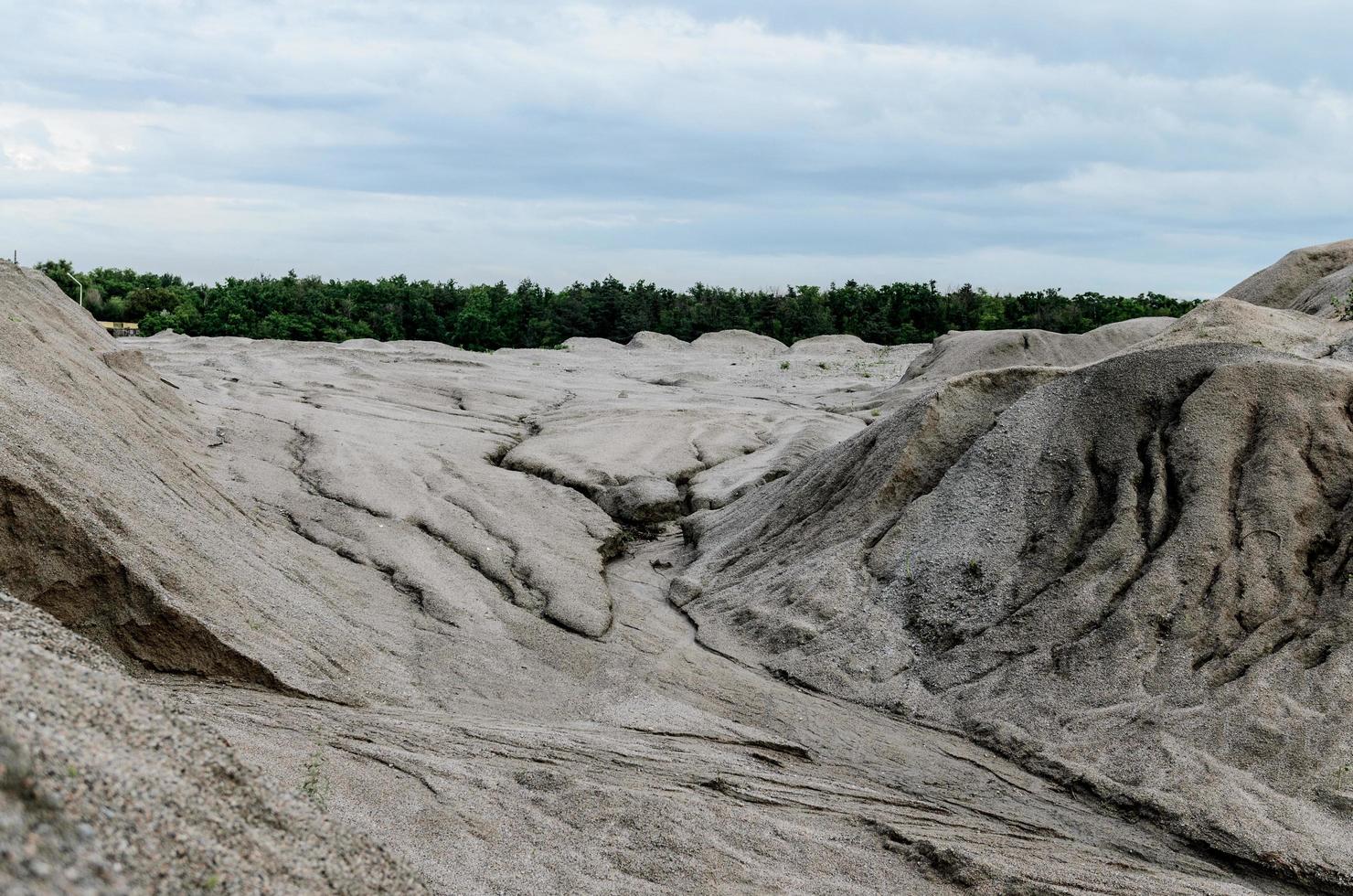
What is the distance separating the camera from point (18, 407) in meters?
6.25

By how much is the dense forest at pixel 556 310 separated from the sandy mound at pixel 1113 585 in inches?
1067

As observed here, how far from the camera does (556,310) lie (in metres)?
40.6

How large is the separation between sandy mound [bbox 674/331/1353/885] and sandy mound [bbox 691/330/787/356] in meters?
23.5

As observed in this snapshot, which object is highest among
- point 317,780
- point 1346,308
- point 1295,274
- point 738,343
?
point 1295,274

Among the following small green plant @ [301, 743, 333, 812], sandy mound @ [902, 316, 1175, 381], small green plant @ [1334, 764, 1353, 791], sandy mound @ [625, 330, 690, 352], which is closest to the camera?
small green plant @ [301, 743, 333, 812]

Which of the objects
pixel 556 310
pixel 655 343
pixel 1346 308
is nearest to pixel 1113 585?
pixel 1346 308

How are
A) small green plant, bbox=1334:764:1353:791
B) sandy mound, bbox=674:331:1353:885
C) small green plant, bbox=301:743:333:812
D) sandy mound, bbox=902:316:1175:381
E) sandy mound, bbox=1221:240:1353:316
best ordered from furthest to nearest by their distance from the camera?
sandy mound, bbox=902:316:1175:381 < sandy mound, bbox=1221:240:1353:316 < sandy mound, bbox=674:331:1353:885 < small green plant, bbox=1334:764:1353:791 < small green plant, bbox=301:743:333:812

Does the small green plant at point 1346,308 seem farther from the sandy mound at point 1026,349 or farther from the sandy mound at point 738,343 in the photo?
the sandy mound at point 738,343

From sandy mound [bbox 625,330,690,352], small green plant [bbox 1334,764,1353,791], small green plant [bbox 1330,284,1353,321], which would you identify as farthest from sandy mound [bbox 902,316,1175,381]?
small green plant [bbox 1334,764,1353,791]

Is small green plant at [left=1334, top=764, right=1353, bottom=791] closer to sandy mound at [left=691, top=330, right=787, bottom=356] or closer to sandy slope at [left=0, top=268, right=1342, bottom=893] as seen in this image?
sandy slope at [left=0, top=268, right=1342, bottom=893]

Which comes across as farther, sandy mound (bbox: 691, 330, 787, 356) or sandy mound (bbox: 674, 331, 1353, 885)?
sandy mound (bbox: 691, 330, 787, 356)

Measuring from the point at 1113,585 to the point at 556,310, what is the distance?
3424 cm

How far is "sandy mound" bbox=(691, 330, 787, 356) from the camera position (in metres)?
33.4

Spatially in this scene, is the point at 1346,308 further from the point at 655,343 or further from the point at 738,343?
the point at 655,343
